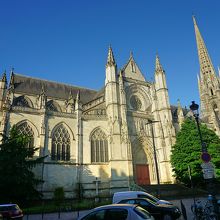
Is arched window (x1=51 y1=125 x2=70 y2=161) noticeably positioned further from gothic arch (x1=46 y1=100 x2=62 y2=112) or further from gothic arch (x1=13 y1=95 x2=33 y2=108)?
gothic arch (x1=13 y1=95 x2=33 y2=108)

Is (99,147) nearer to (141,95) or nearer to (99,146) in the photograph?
(99,146)

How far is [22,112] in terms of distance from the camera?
24.4 meters

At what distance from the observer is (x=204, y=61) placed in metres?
61.9

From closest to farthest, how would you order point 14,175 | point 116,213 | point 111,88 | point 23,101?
point 116,213, point 14,175, point 111,88, point 23,101

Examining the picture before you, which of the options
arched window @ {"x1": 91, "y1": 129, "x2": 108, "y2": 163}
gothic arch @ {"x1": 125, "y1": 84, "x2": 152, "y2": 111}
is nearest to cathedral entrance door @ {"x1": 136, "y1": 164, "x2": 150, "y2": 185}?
arched window @ {"x1": 91, "y1": 129, "x2": 108, "y2": 163}

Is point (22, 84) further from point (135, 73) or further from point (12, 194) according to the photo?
point (12, 194)

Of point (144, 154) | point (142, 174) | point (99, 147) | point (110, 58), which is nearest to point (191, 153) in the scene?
point (144, 154)

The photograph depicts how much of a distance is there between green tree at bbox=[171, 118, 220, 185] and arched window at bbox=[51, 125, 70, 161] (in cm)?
1325

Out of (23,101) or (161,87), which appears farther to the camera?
(161,87)

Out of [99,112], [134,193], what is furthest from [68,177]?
[134,193]

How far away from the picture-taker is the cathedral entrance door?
27.8 metres

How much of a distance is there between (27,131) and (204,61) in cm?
5470

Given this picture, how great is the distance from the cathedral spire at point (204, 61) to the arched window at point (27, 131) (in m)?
50.2

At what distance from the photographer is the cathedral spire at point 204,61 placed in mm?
59537
